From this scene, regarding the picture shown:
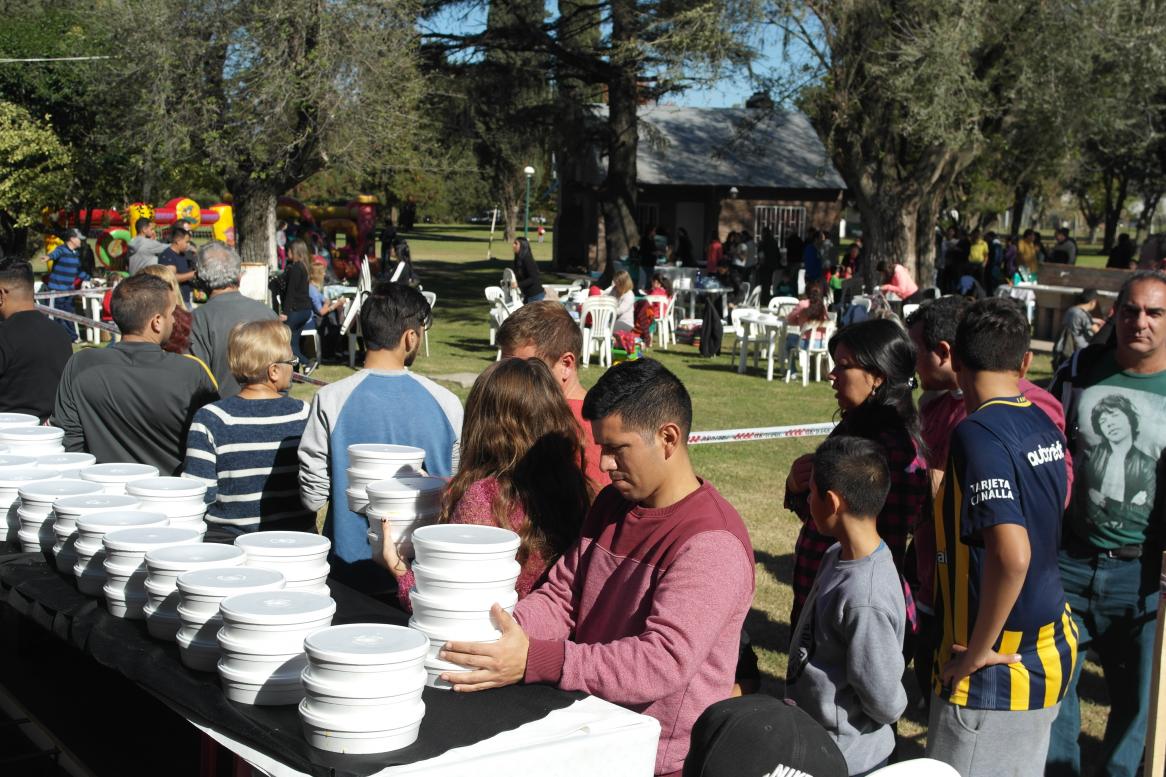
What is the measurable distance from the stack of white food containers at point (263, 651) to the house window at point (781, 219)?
34.4 meters

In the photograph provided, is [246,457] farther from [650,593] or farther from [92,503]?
[650,593]

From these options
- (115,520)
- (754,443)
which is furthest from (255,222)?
(115,520)

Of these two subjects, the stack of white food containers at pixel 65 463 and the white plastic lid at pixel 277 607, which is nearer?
the white plastic lid at pixel 277 607

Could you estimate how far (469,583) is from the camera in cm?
253

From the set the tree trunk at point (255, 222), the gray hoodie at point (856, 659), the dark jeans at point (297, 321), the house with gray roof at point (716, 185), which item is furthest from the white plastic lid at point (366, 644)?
the house with gray roof at point (716, 185)

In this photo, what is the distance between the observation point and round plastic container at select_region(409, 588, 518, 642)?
2.52 m

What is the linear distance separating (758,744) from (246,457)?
2927 millimetres

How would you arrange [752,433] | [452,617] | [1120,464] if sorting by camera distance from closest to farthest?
1. [452,617]
2. [1120,464]
3. [752,433]

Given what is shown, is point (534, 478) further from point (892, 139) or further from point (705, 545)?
point (892, 139)

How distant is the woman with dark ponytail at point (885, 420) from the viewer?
144 inches

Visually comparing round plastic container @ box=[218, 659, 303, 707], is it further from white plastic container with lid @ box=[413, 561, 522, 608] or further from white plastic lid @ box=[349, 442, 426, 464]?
white plastic lid @ box=[349, 442, 426, 464]

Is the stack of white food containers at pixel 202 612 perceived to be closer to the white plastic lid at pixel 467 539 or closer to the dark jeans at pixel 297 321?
the white plastic lid at pixel 467 539

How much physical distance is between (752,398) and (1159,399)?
10.4 metres

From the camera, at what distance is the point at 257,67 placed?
23.0 meters
